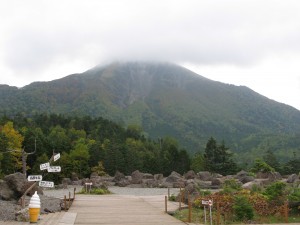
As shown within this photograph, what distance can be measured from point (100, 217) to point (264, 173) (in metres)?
36.3

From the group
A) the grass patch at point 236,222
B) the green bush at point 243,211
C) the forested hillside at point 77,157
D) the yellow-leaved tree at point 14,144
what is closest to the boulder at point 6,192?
the grass patch at point 236,222

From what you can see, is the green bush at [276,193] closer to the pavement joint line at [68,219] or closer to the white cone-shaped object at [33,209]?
the pavement joint line at [68,219]

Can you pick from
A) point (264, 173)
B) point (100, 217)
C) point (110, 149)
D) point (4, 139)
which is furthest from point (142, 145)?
point (100, 217)

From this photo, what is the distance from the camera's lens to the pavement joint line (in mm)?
16586

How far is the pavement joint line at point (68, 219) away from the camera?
16.6 meters

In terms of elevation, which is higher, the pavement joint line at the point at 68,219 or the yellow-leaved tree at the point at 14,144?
the yellow-leaved tree at the point at 14,144

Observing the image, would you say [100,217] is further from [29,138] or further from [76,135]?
[76,135]

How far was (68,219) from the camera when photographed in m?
17.8

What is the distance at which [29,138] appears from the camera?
267 feet

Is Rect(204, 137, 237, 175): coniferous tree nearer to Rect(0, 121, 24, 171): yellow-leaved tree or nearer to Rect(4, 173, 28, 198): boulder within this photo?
Rect(0, 121, 24, 171): yellow-leaved tree

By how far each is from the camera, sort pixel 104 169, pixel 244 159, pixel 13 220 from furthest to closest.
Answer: pixel 244 159, pixel 104 169, pixel 13 220

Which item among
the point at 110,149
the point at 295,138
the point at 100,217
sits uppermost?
the point at 295,138

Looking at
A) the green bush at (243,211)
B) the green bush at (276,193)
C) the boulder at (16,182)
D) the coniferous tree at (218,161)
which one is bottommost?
Answer: the green bush at (243,211)

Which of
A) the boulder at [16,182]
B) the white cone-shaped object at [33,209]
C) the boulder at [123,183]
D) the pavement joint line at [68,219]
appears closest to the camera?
the white cone-shaped object at [33,209]
